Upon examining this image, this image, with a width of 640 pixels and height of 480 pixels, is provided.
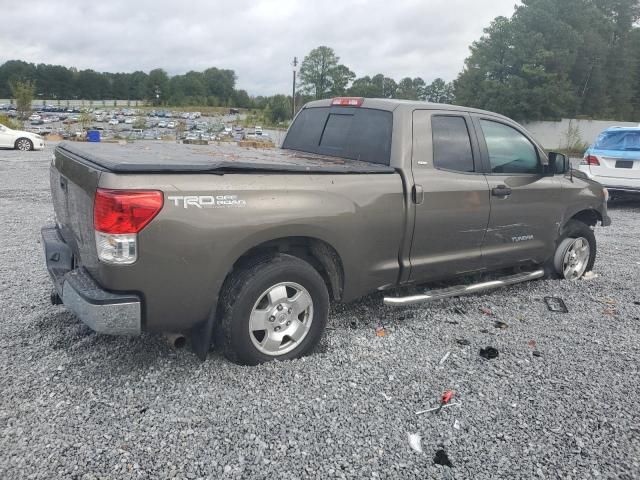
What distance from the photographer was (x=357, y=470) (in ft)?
7.81

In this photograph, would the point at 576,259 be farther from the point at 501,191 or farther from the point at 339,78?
the point at 339,78

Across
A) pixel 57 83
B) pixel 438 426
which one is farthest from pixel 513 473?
pixel 57 83

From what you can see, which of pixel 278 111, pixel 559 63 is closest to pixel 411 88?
pixel 278 111

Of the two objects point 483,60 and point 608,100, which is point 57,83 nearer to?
point 483,60

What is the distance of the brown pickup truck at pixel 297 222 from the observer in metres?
2.67

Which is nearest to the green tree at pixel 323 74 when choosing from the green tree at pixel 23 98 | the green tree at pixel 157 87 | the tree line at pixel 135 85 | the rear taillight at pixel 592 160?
the tree line at pixel 135 85

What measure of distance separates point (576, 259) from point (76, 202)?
16.7 ft

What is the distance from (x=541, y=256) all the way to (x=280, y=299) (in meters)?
3.13

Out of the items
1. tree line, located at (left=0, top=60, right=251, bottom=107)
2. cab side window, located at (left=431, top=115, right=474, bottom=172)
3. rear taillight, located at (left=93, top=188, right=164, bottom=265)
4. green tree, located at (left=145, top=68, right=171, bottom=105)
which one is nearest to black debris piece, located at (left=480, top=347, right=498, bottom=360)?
cab side window, located at (left=431, top=115, right=474, bottom=172)

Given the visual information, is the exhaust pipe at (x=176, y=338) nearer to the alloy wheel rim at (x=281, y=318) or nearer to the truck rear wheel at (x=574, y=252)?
the alloy wheel rim at (x=281, y=318)

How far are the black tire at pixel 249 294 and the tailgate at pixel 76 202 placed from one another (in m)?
0.82

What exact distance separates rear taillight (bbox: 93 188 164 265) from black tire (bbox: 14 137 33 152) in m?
21.8

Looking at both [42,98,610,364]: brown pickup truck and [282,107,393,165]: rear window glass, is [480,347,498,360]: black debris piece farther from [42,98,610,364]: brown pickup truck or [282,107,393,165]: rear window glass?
[282,107,393,165]: rear window glass

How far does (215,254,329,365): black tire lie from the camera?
9.94ft
